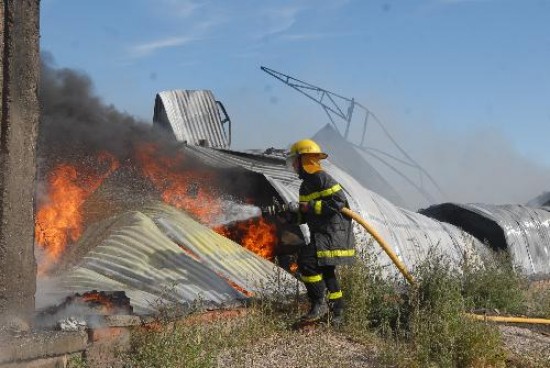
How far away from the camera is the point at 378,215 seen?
37.6 feet

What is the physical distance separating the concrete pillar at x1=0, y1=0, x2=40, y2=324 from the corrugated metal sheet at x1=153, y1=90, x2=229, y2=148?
815 centimetres

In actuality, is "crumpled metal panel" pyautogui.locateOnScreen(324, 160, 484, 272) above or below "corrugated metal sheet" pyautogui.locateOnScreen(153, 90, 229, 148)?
below

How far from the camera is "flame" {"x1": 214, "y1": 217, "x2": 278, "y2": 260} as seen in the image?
9133 mm

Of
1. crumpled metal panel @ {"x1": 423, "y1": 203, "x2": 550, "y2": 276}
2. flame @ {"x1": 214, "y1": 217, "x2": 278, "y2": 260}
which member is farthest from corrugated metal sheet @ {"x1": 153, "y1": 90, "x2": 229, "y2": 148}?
crumpled metal panel @ {"x1": 423, "y1": 203, "x2": 550, "y2": 276}

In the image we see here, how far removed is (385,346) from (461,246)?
8.18 meters

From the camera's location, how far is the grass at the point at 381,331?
16.8 ft

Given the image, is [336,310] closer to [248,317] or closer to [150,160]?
[248,317]

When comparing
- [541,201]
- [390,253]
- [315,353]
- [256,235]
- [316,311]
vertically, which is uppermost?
[541,201]

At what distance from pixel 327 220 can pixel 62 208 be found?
11.1ft

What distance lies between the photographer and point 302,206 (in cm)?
685

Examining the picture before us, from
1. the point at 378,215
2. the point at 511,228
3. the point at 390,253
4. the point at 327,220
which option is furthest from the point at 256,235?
the point at 511,228

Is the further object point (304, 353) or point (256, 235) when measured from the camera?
point (256, 235)

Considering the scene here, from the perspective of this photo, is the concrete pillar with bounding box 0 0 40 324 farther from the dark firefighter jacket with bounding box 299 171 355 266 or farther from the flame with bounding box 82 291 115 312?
the dark firefighter jacket with bounding box 299 171 355 266

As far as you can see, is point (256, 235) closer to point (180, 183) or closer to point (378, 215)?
point (180, 183)
